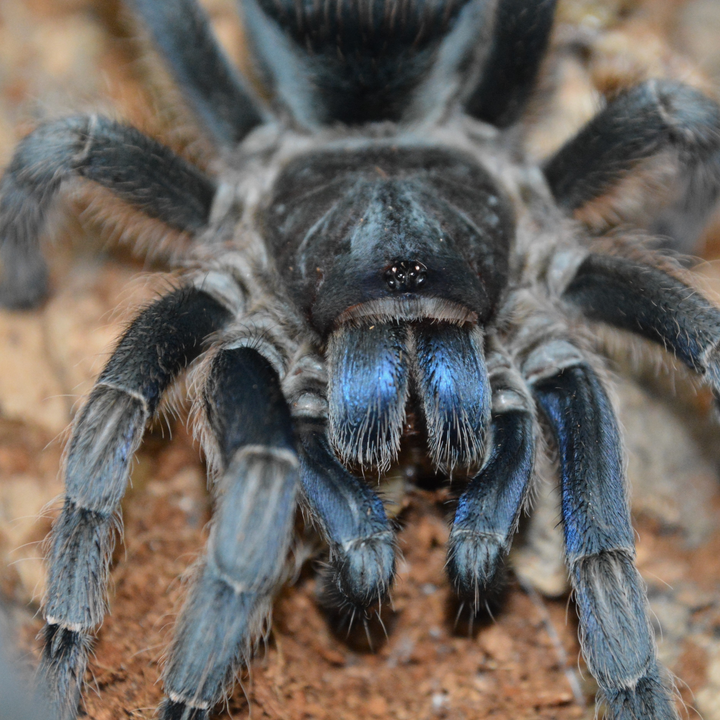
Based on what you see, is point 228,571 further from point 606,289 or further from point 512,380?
point 606,289

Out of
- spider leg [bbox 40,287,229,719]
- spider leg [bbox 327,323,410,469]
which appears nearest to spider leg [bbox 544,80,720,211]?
spider leg [bbox 327,323,410,469]

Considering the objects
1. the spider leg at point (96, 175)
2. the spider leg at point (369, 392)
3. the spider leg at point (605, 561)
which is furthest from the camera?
the spider leg at point (96, 175)

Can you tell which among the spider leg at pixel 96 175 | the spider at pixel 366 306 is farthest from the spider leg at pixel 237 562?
the spider leg at pixel 96 175


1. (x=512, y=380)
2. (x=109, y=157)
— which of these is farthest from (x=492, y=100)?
(x=109, y=157)

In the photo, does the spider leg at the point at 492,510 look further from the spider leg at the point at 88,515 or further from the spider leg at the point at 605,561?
the spider leg at the point at 88,515

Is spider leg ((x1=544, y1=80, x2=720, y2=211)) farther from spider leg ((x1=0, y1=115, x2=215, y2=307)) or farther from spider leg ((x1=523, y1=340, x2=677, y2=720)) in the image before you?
spider leg ((x1=0, y1=115, x2=215, y2=307))

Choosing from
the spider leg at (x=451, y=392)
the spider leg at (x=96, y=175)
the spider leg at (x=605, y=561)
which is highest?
the spider leg at (x=96, y=175)

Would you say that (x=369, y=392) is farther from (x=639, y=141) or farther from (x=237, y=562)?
(x=639, y=141)
